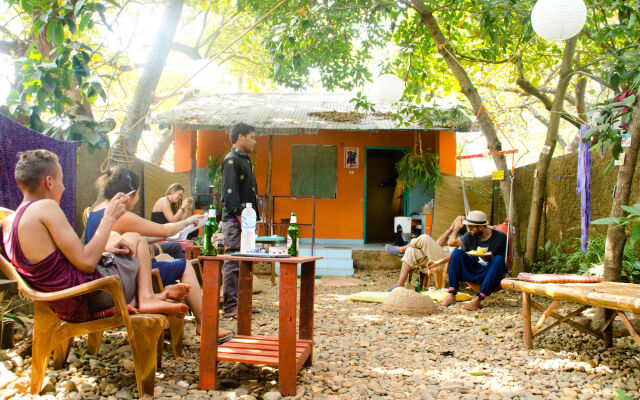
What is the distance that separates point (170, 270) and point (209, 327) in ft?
3.44

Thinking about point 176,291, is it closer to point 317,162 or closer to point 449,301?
point 449,301

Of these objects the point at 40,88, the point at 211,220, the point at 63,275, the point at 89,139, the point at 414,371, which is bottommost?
the point at 414,371

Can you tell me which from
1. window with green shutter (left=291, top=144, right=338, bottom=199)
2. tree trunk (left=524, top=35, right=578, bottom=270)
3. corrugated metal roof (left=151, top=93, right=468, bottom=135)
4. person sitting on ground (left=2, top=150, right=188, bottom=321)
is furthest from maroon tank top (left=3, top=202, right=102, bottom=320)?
window with green shutter (left=291, top=144, right=338, bottom=199)

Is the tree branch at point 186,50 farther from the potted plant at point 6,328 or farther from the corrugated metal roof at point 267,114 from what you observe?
the potted plant at point 6,328

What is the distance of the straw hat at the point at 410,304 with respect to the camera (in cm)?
505

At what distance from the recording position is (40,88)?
166 inches

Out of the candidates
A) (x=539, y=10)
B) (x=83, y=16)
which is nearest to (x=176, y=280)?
(x=83, y=16)

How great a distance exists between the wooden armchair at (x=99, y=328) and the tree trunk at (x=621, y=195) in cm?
341

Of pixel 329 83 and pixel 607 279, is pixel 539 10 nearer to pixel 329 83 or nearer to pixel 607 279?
pixel 607 279

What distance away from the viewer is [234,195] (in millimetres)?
4402

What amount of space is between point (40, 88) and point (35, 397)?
9.95ft

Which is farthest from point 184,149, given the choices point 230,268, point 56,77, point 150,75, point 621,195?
point 621,195

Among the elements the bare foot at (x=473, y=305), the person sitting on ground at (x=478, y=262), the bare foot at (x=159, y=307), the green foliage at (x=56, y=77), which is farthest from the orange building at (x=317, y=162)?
the bare foot at (x=159, y=307)

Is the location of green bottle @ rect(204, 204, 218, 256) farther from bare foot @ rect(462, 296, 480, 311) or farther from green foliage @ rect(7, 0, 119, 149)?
bare foot @ rect(462, 296, 480, 311)
